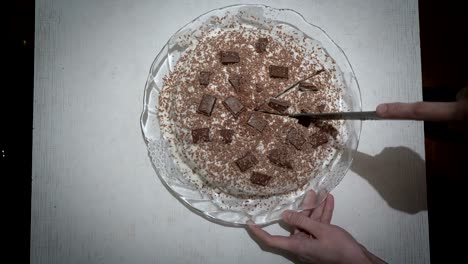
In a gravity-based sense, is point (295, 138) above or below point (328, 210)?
above

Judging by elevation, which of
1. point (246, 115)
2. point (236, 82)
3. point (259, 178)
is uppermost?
point (236, 82)

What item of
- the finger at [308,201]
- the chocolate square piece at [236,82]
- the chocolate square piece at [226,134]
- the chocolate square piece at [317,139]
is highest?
the chocolate square piece at [236,82]

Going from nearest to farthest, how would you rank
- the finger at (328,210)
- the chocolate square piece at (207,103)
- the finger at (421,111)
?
the finger at (421,111)
the chocolate square piece at (207,103)
the finger at (328,210)

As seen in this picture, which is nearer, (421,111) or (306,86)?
(421,111)

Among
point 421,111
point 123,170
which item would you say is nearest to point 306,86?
point 421,111

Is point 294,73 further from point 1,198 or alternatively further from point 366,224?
point 1,198

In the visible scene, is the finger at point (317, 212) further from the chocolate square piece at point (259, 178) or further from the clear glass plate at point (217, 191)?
the chocolate square piece at point (259, 178)

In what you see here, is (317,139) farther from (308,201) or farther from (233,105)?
(233,105)

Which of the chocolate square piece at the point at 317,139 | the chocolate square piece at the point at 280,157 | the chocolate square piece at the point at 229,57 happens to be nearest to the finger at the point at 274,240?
the chocolate square piece at the point at 280,157
